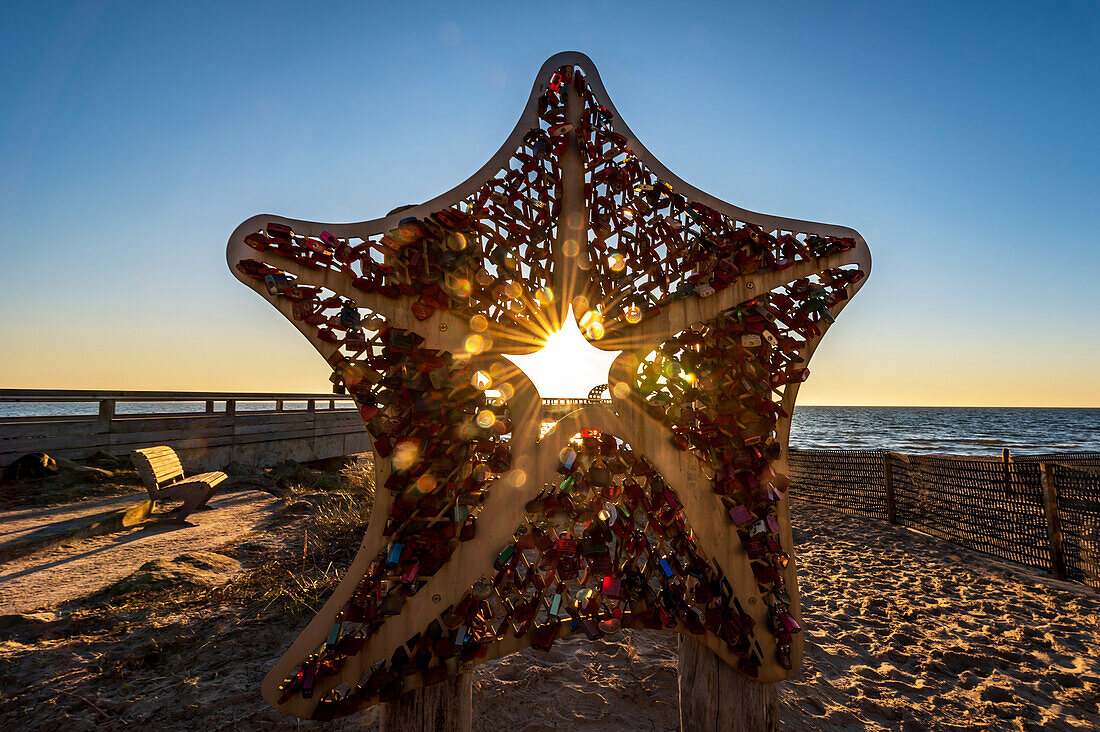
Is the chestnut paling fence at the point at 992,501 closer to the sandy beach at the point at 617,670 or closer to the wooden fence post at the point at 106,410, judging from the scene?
the sandy beach at the point at 617,670

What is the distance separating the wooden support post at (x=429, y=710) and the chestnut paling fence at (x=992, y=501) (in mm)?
7600

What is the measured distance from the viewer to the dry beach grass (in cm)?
301

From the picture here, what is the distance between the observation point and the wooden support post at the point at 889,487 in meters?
8.47

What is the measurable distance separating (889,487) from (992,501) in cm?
176

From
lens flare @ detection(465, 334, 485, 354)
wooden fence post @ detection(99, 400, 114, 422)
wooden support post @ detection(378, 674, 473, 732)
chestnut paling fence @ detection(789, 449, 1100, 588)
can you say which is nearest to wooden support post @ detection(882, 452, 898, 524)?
chestnut paling fence @ detection(789, 449, 1100, 588)

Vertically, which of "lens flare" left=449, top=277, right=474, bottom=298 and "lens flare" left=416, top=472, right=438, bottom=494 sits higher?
"lens flare" left=449, top=277, right=474, bottom=298

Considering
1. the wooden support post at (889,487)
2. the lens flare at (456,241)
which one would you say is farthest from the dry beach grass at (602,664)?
the wooden support post at (889,487)

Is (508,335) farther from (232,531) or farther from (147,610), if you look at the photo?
(232,531)

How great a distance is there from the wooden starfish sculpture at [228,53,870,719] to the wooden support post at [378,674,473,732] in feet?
0.58

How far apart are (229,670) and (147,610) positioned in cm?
153

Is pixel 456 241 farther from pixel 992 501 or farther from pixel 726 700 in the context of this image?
pixel 992 501

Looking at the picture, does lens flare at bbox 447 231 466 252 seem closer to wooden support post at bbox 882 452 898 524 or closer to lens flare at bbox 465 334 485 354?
lens flare at bbox 465 334 485 354

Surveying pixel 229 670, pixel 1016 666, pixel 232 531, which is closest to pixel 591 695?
pixel 229 670

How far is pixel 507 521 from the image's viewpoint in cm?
182
